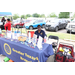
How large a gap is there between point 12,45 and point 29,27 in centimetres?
687

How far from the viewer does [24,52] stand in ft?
6.86

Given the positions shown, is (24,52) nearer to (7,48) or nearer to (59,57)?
(7,48)

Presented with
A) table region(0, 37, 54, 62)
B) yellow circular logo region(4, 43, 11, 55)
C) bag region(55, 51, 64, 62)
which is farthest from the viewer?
yellow circular logo region(4, 43, 11, 55)

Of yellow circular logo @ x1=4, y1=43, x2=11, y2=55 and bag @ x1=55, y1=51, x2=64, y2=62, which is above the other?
yellow circular logo @ x1=4, y1=43, x2=11, y2=55

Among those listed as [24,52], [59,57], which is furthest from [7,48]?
[59,57]

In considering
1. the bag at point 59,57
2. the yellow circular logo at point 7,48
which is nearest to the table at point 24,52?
the yellow circular logo at point 7,48

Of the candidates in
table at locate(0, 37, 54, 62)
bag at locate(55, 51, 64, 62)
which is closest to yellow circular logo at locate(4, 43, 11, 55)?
table at locate(0, 37, 54, 62)

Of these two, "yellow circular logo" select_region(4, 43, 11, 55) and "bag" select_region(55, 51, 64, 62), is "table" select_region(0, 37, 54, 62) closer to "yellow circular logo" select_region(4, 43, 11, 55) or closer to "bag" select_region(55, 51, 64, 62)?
"yellow circular logo" select_region(4, 43, 11, 55)

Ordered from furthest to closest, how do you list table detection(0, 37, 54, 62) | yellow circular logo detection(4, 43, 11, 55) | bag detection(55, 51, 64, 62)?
yellow circular logo detection(4, 43, 11, 55), bag detection(55, 51, 64, 62), table detection(0, 37, 54, 62)

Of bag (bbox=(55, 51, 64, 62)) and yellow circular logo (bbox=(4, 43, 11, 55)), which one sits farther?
yellow circular logo (bbox=(4, 43, 11, 55))

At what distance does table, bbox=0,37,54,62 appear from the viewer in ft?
6.10

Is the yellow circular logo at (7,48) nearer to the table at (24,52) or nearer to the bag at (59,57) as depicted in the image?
the table at (24,52)

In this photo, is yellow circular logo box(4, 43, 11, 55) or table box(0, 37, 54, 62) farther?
yellow circular logo box(4, 43, 11, 55)

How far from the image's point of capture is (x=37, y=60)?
6.03 feet
